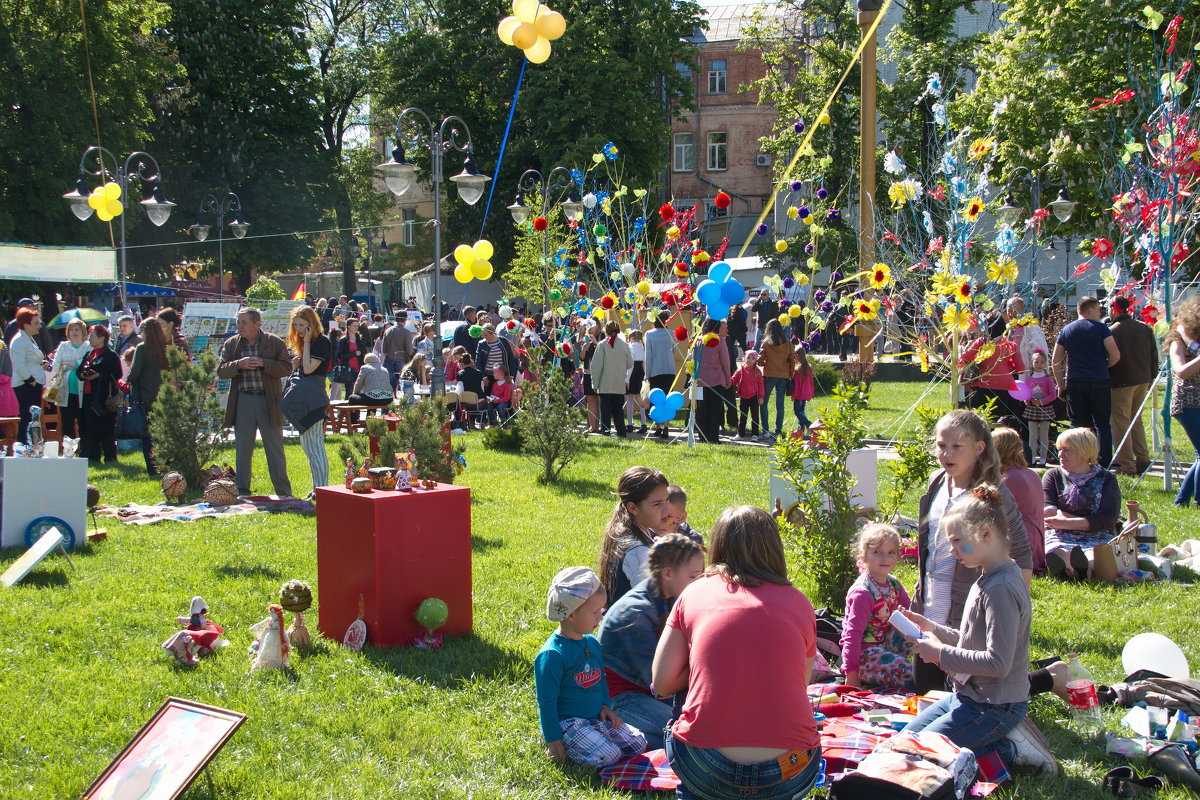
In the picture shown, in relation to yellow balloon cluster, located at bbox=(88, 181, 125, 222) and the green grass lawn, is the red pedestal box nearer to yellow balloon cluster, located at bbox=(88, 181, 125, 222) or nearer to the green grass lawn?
the green grass lawn

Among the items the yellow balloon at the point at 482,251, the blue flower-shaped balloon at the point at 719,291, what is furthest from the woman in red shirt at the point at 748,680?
the yellow balloon at the point at 482,251

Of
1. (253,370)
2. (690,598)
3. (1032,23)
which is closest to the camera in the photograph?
(690,598)

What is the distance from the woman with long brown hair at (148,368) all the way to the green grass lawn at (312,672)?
307 centimetres

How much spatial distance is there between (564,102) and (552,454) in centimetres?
2374

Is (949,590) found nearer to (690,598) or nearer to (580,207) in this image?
(690,598)

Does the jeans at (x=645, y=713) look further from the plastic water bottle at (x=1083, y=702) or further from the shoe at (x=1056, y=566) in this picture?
the shoe at (x=1056, y=566)

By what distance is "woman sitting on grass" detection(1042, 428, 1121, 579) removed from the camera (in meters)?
7.09

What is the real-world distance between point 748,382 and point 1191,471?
602 centimetres

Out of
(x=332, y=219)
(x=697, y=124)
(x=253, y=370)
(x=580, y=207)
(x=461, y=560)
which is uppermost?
(x=697, y=124)

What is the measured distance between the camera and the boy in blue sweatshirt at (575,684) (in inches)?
161

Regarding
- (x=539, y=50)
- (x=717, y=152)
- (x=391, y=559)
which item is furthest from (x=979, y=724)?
(x=717, y=152)

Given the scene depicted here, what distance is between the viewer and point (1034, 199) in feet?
62.7

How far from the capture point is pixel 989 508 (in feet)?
Answer: 13.0

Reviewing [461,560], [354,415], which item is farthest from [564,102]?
[461,560]
